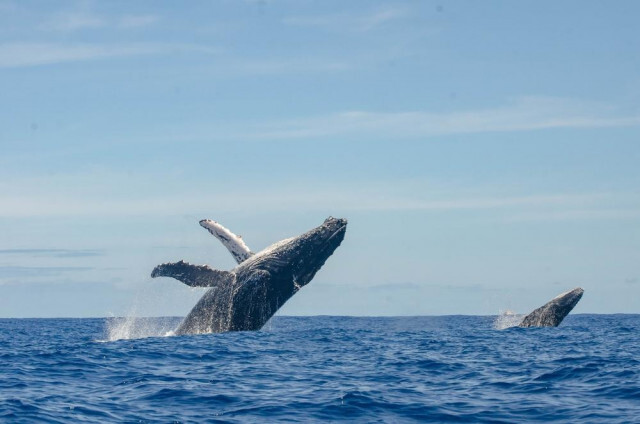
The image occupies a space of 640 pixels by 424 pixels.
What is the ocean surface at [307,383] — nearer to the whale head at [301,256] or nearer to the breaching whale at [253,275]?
the breaching whale at [253,275]

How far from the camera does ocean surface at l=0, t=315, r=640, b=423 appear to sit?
1135cm

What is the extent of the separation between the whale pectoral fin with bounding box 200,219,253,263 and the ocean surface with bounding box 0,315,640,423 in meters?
1.96

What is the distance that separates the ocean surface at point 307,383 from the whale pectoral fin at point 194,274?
1.29 m

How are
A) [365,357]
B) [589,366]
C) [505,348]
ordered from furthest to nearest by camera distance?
1. [505,348]
2. [365,357]
3. [589,366]

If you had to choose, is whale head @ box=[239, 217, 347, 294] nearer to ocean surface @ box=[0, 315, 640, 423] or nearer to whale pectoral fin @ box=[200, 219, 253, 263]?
whale pectoral fin @ box=[200, 219, 253, 263]

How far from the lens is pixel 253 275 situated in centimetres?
1936

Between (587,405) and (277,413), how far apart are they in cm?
443

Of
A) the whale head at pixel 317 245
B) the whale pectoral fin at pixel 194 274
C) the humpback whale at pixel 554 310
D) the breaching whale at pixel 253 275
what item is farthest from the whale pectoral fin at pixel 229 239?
the humpback whale at pixel 554 310

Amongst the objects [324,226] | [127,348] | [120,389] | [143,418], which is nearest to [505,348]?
[324,226]

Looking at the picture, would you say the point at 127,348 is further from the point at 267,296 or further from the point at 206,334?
the point at 267,296

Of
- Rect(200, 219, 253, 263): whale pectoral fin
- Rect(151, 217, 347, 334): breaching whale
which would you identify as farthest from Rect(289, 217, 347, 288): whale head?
Rect(200, 219, 253, 263): whale pectoral fin

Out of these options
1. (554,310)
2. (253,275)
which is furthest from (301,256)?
(554,310)

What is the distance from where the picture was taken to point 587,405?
1207cm

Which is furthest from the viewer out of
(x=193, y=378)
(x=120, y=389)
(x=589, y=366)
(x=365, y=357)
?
(x=365, y=357)
